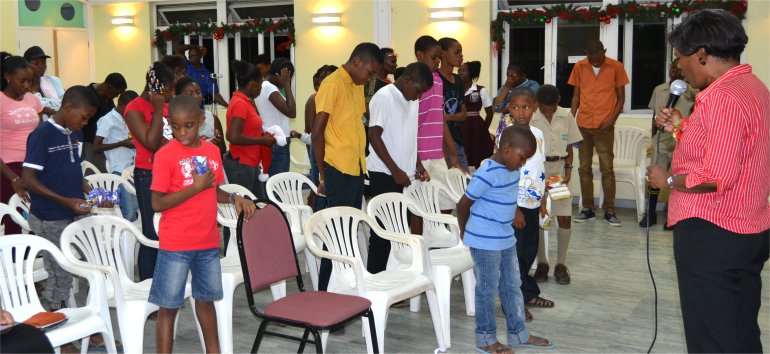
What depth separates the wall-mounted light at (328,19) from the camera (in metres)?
10.1

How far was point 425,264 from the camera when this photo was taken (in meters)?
4.25

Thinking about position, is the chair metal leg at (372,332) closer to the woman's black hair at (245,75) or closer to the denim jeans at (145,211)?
the denim jeans at (145,211)

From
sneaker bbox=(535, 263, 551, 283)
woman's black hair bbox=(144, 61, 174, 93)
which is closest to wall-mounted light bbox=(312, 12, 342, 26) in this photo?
sneaker bbox=(535, 263, 551, 283)

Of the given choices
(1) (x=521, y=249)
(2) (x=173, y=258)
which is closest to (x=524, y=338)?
(1) (x=521, y=249)

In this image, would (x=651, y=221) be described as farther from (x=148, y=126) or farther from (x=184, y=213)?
(x=184, y=213)

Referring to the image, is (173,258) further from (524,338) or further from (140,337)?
(524,338)

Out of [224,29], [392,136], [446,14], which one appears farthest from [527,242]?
[224,29]

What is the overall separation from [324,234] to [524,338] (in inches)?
47.9

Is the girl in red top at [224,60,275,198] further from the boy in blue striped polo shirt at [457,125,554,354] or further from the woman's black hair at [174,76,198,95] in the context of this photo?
the boy in blue striped polo shirt at [457,125,554,354]

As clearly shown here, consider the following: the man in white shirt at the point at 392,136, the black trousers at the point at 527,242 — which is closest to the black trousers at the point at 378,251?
the man in white shirt at the point at 392,136

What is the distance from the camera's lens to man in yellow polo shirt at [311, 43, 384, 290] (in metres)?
4.58

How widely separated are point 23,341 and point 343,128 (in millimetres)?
2366

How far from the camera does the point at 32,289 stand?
11.8 feet

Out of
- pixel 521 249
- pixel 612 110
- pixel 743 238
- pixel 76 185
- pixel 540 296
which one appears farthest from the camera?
pixel 612 110
